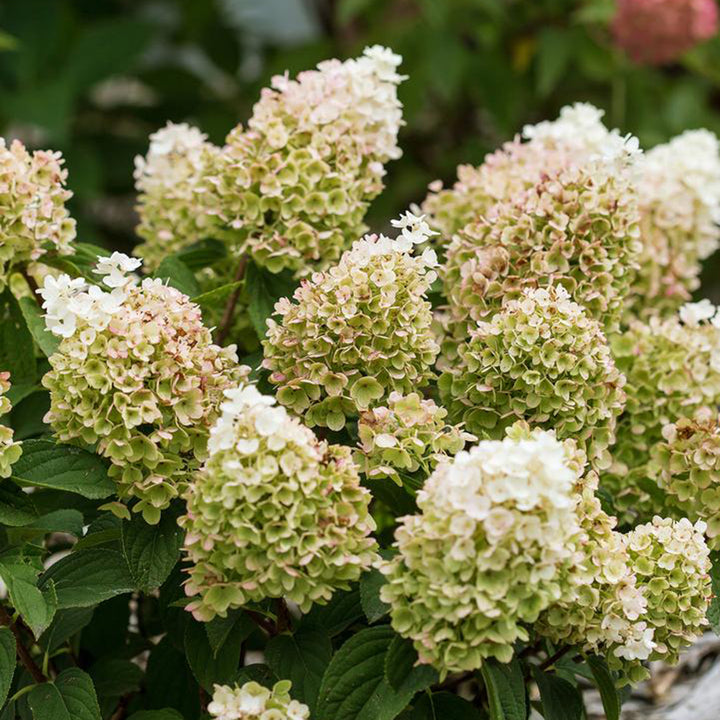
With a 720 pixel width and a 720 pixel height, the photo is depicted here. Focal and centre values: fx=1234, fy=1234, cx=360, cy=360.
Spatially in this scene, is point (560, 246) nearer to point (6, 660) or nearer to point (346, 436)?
point (346, 436)

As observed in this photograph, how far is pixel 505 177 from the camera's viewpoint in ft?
4.67

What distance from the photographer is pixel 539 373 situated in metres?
1.13

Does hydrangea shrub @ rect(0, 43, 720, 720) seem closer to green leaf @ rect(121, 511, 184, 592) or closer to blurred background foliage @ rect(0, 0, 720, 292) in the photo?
green leaf @ rect(121, 511, 184, 592)

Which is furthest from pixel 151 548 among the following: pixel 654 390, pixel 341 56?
pixel 341 56

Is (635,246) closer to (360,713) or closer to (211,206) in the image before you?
(211,206)

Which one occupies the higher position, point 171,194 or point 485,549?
point 171,194

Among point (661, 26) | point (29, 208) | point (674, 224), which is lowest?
point (674, 224)

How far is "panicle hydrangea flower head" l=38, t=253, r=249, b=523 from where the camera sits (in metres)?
1.05

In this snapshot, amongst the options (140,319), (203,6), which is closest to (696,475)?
→ (140,319)

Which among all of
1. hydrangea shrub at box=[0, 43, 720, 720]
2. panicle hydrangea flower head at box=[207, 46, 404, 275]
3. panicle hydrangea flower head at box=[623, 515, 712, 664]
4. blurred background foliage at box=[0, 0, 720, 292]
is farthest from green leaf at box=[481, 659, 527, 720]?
blurred background foliage at box=[0, 0, 720, 292]

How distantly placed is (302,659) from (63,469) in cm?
27

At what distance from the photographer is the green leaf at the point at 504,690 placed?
992 millimetres

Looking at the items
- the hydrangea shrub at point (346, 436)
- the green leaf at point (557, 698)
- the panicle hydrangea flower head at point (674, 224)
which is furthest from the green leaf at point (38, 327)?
the panicle hydrangea flower head at point (674, 224)

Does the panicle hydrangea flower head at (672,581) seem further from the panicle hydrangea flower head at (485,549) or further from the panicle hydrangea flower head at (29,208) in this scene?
the panicle hydrangea flower head at (29,208)
